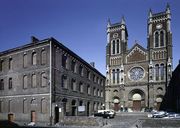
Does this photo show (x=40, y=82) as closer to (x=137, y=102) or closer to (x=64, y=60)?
(x=64, y=60)

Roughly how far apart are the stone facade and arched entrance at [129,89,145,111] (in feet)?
59.9

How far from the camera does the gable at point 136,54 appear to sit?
5431cm

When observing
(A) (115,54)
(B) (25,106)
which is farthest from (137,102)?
(B) (25,106)

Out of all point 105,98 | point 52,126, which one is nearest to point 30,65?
point 52,126

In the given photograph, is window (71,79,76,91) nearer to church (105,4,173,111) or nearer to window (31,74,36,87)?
window (31,74,36,87)

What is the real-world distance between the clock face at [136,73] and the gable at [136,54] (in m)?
2.34

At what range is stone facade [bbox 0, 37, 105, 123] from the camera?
30.5 metres

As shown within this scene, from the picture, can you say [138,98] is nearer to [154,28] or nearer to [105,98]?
[105,98]

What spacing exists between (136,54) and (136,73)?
4.86 meters

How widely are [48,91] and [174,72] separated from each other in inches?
1173

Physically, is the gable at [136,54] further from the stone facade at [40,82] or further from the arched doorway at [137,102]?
the stone facade at [40,82]

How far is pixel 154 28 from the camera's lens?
→ 54406 millimetres

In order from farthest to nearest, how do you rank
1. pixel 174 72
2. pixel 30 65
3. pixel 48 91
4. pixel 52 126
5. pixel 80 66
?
pixel 174 72 < pixel 80 66 < pixel 30 65 < pixel 48 91 < pixel 52 126

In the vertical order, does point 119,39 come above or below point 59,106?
above
